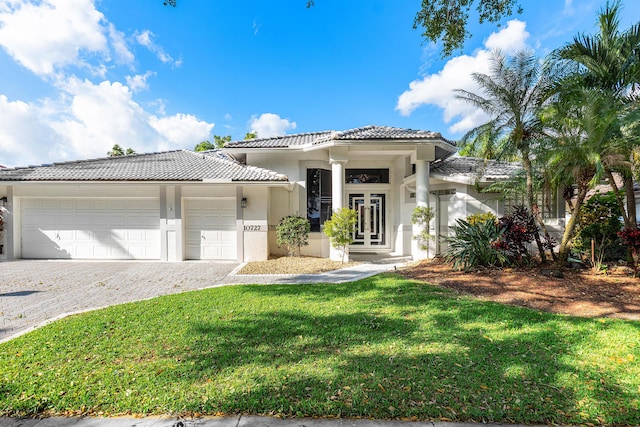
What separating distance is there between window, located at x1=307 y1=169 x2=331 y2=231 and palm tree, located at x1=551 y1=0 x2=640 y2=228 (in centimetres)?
884

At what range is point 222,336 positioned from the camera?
4.49m

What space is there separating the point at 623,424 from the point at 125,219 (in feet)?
46.7

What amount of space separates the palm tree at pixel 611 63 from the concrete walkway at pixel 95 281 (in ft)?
24.1

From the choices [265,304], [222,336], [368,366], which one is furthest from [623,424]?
[265,304]

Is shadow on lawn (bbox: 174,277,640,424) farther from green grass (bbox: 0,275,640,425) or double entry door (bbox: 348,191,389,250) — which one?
double entry door (bbox: 348,191,389,250)

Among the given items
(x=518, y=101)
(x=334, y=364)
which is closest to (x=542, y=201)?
(x=518, y=101)

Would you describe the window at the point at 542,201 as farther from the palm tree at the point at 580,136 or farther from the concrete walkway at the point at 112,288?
the concrete walkway at the point at 112,288

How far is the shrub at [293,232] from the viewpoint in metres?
11.7

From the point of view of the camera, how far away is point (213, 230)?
11875 mm

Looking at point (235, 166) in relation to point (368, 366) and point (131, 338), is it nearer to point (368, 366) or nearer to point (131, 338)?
point (131, 338)

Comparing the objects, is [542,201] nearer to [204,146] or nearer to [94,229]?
[94,229]

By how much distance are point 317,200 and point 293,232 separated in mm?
2080

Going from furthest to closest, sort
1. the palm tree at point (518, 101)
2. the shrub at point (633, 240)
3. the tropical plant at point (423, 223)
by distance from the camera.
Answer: the tropical plant at point (423, 223), the palm tree at point (518, 101), the shrub at point (633, 240)

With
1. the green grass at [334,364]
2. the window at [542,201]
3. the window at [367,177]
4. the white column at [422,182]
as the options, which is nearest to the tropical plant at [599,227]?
the window at [542,201]
